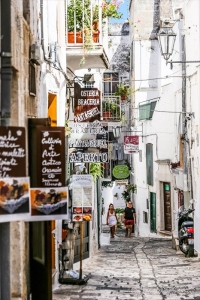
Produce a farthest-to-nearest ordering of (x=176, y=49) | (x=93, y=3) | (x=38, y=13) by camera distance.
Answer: (x=176, y=49) → (x=93, y=3) → (x=38, y=13)

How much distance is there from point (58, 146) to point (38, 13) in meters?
3.65

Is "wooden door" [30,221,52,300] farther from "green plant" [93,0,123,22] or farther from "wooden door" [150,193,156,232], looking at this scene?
"wooden door" [150,193,156,232]

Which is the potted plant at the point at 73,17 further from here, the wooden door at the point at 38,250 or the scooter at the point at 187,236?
the wooden door at the point at 38,250

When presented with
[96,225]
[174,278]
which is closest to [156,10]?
[96,225]

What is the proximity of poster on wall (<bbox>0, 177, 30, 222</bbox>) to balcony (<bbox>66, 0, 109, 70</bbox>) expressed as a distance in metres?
8.97

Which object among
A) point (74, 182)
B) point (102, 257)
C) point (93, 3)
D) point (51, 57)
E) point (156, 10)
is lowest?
point (102, 257)

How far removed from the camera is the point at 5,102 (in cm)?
691

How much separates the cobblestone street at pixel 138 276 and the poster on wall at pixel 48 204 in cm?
393

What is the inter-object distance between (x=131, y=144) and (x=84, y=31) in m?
13.1

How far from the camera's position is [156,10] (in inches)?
1347

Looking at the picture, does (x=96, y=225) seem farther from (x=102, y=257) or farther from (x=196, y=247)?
(x=196, y=247)

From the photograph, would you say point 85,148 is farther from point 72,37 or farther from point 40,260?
point 40,260

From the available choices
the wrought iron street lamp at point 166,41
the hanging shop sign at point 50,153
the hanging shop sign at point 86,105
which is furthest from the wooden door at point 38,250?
the hanging shop sign at point 86,105

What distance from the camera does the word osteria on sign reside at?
6.45m
